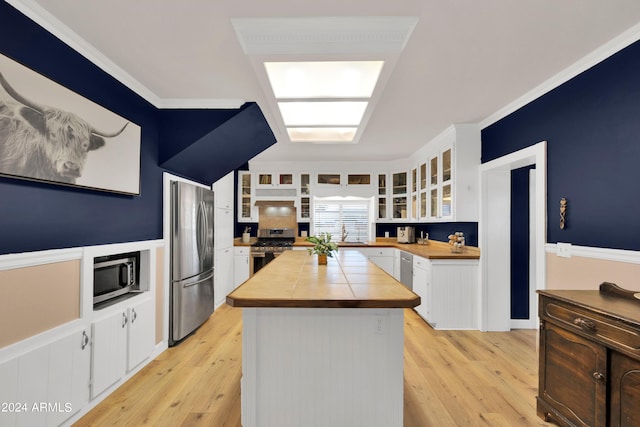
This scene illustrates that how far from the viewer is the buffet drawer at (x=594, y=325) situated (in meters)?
1.47

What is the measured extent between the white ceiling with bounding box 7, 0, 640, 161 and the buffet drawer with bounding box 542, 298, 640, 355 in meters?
1.74

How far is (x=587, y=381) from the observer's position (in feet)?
5.61

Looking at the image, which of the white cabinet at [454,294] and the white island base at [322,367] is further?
the white cabinet at [454,294]

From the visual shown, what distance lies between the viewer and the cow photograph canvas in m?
1.59

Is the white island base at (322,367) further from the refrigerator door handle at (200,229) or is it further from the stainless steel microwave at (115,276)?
the refrigerator door handle at (200,229)

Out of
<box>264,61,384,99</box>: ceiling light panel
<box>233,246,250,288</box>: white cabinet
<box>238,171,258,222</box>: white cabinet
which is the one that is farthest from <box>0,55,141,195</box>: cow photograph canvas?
<box>238,171,258,222</box>: white cabinet

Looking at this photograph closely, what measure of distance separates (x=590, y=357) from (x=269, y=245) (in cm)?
462

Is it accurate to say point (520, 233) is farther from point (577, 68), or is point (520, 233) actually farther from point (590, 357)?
point (590, 357)

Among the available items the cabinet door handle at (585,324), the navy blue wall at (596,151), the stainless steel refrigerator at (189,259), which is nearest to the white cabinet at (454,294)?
the navy blue wall at (596,151)

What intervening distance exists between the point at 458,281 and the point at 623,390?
2.30m

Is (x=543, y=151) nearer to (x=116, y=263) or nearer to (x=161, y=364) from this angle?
(x=116, y=263)

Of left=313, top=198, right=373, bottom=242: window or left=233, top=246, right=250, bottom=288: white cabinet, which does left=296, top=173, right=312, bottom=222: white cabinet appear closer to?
left=313, top=198, right=373, bottom=242: window

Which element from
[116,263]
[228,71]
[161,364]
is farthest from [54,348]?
[228,71]

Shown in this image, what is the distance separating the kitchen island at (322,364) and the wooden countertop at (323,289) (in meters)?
0.03
